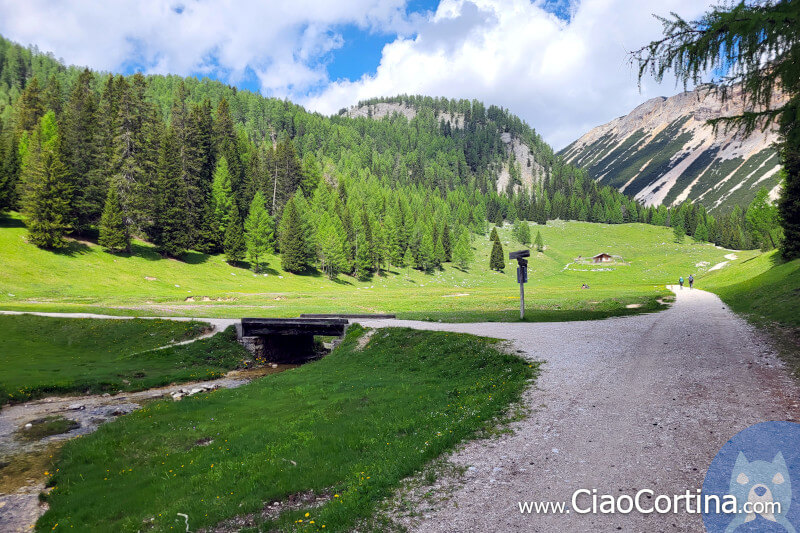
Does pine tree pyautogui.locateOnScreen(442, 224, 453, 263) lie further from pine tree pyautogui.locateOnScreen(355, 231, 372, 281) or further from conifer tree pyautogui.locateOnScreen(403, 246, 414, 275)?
pine tree pyautogui.locateOnScreen(355, 231, 372, 281)

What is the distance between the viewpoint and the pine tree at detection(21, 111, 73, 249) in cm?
5866

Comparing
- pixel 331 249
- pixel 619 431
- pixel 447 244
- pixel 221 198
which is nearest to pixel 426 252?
pixel 447 244

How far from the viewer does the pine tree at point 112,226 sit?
2534 inches

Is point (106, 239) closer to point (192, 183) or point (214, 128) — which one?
point (192, 183)

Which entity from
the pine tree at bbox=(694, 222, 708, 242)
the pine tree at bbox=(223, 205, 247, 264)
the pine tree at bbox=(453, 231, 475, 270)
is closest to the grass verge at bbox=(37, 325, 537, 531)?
the pine tree at bbox=(223, 205, 247, 264)

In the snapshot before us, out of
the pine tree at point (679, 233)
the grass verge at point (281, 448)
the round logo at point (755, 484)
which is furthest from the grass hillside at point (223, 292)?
the pine tree at point (679, 233)

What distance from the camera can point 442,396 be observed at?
1412cm

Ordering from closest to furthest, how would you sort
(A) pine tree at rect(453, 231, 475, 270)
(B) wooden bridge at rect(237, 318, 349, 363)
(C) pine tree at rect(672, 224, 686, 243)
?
(B) wooden bridge at rect(237, 318, 349, 363) < (A) pine tree at rect(453, 231, 475, 270) < (C) pine tree at rect(672, 224, 686, 243)

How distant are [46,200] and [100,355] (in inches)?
1890

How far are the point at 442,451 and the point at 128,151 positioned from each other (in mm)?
87368

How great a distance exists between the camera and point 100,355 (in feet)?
90.1

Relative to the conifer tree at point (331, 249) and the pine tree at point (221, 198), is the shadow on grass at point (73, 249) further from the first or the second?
the conifer tree at point (331, 249)

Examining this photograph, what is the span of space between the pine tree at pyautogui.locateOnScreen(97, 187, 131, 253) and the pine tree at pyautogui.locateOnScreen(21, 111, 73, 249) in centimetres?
466

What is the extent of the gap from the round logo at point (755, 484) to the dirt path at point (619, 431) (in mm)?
251
